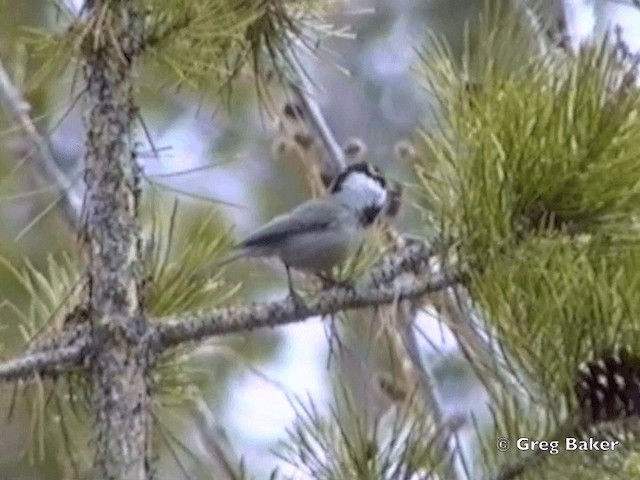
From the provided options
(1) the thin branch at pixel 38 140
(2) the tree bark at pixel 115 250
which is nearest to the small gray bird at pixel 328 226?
→ (1) the thin branch at pixel 38 140

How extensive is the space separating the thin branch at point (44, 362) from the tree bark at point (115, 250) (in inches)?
0.5

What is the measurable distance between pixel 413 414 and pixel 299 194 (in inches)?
65.9

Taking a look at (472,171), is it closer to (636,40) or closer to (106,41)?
(106,41)

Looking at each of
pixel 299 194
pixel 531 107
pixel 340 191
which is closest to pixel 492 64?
pixel 531 107

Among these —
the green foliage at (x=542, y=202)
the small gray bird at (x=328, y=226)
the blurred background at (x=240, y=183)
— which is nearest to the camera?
the green foliage at (x=542, y=202)

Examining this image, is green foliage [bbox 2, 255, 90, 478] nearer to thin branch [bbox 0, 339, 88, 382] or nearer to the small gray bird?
thin branch [bbox 0, 339, 88, 382]

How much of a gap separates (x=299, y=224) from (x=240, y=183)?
144cm

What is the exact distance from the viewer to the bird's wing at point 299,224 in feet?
4.23

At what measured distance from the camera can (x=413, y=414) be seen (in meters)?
0.94

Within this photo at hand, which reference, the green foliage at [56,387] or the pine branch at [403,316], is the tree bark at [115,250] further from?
the pine branch at [403,316]

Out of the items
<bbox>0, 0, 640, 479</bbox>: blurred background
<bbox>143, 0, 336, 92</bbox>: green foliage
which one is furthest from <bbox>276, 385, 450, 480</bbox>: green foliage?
<bbox>143, 0, 336, 92</bbox>: green foliage

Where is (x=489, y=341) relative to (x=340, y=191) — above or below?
below

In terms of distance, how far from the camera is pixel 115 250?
0.95m

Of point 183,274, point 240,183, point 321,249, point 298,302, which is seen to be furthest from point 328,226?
point 240,183
